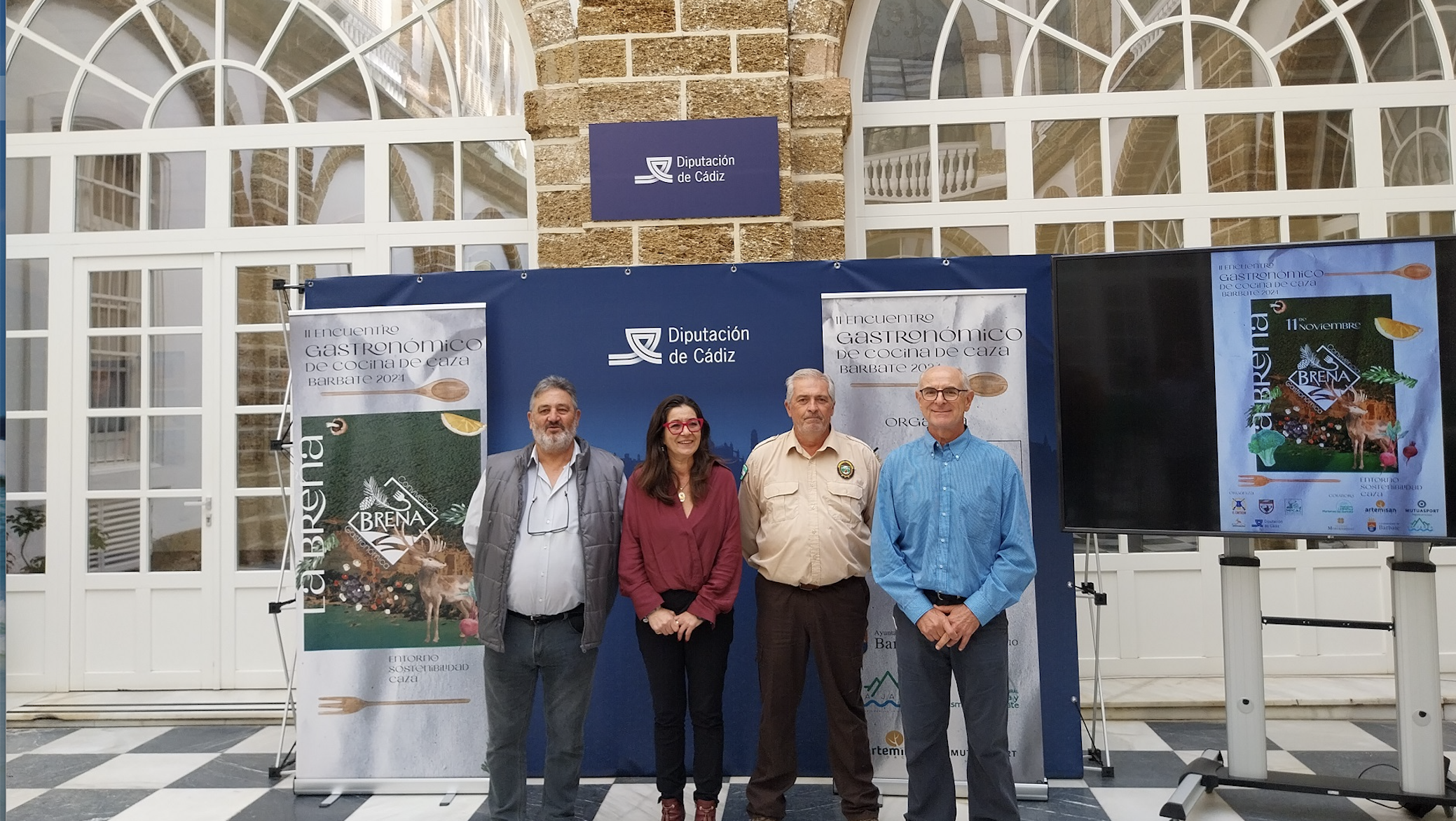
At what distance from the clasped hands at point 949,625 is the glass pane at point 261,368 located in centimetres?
341

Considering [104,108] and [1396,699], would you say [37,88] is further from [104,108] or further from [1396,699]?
[1396,699]

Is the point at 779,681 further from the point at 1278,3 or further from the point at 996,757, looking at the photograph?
the point at 1278,3

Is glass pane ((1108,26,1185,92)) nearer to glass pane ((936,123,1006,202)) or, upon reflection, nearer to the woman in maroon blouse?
glass pane ((936,123,1006,202))

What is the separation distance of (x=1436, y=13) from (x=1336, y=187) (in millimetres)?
936

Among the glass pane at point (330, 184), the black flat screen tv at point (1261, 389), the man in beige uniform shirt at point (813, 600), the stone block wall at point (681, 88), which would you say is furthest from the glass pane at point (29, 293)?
the black flat screen tv at point (1261, 389)

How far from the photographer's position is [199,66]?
16.1 ft

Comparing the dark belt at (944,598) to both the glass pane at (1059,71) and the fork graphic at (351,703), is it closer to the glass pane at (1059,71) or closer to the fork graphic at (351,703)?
the fork graphic at (351,703)

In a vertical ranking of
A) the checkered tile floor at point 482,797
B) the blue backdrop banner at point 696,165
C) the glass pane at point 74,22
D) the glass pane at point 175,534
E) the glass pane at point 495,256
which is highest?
the glass pane at point 74,22

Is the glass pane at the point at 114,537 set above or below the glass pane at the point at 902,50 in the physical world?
below

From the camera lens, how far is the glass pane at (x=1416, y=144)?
4.62 metres

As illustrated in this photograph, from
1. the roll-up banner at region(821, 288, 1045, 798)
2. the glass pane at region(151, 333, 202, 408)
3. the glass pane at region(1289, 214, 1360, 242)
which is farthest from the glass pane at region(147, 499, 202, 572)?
the glass pane at region(1289, 214, 1360, 242)

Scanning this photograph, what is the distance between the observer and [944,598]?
3023mm

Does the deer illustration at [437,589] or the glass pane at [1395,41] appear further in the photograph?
the glass pane at [1395,41]

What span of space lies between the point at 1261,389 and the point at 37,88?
5.75 metres
